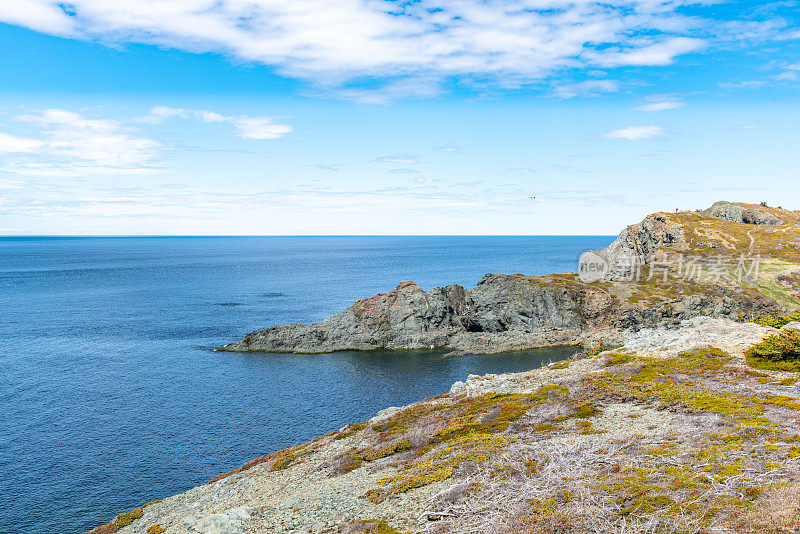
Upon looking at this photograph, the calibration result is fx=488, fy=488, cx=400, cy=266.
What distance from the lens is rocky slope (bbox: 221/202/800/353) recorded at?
112000mm

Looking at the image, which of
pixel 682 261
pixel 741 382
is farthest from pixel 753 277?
pixel 741 382

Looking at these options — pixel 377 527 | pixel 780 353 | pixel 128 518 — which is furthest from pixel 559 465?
pixel 128 518

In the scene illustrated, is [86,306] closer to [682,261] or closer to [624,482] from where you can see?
[624,482]

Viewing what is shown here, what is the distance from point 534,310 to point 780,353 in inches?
3170

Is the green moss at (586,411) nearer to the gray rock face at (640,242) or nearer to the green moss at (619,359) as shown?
the green moss at (619,359)

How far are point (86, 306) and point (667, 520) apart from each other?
597ft

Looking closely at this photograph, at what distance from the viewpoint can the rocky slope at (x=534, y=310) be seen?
112000 millimetres

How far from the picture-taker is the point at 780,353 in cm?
3916

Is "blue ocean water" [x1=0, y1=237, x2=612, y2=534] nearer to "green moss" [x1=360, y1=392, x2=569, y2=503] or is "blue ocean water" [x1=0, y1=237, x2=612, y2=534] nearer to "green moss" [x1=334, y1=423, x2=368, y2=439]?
"green moss" [x1=334, y1=423, x2=368, y2=439]

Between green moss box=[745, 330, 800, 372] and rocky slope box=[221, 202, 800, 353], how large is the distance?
66176 millimetres

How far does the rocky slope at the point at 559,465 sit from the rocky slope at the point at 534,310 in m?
65.7

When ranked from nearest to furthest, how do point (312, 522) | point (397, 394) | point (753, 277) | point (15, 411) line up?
point (312, 522)
point (15, 411)
point (397, 394)
point (753, 277)

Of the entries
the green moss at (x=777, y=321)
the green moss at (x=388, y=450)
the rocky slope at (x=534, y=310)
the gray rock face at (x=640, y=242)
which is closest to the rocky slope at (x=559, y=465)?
the green moss at (x=388, y=450)

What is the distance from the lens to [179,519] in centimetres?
3206
